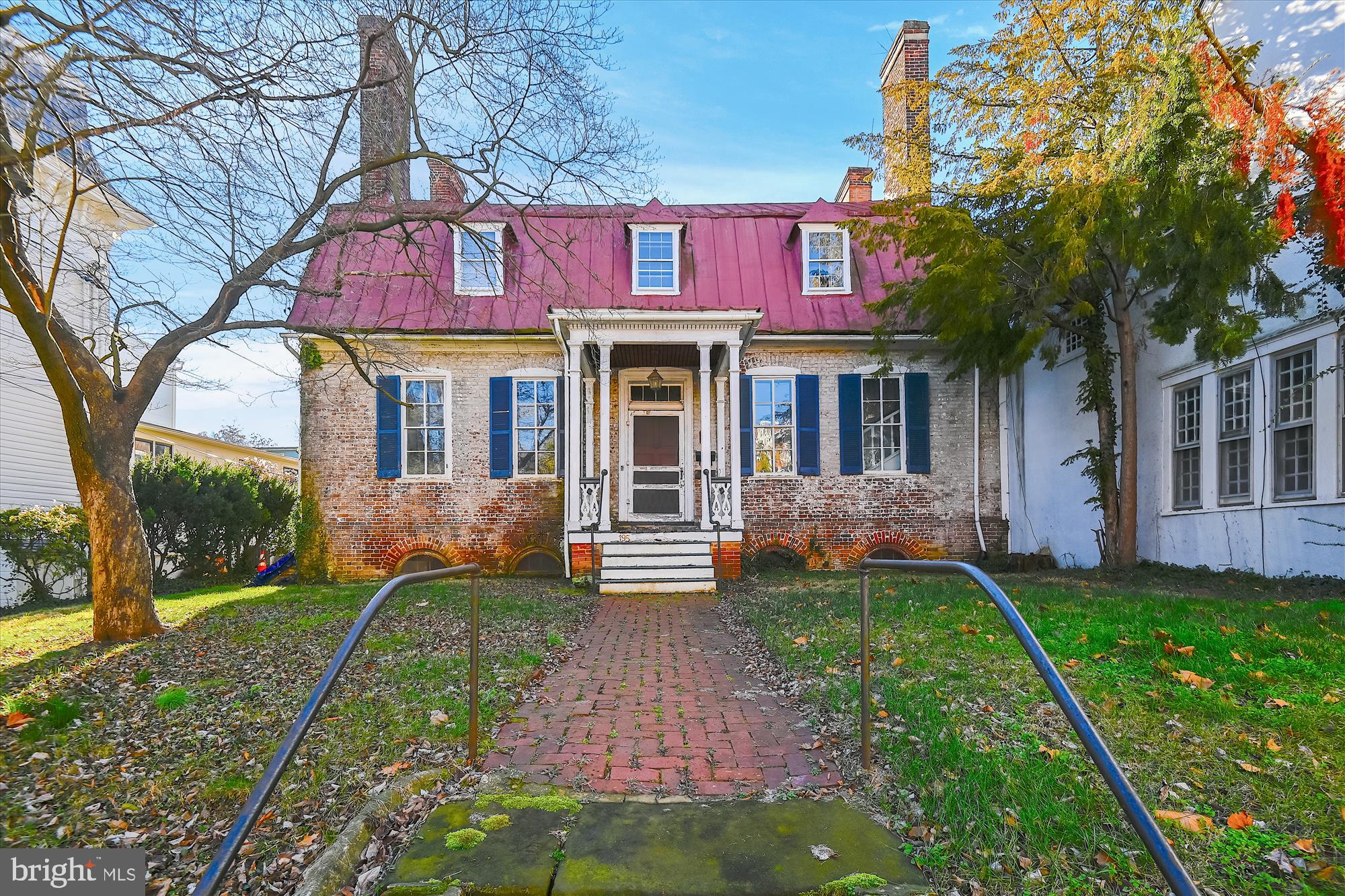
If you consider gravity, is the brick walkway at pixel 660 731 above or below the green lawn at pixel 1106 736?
below

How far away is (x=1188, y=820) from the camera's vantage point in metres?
2.57

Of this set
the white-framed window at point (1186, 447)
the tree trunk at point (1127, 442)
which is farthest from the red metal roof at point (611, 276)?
the white-framed window at point (1186, 447)

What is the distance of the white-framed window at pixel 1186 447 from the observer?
905 cm

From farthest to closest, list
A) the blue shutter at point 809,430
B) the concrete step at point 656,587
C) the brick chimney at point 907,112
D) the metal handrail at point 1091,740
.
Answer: the blue shutter at point 809,430 < the brick chimney at point 907,112 < the concrete step at point 656,587 < the metal handrail at point 1091,740

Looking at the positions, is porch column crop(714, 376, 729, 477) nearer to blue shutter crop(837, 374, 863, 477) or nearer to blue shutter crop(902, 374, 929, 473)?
blue shutter crop(837, 374, 863, 477)

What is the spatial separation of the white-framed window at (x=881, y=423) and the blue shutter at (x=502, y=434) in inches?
236

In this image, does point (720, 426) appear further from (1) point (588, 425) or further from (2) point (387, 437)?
(2) point (387, 437)

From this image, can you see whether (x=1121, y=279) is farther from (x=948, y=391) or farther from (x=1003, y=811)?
(x=1003, y=811)

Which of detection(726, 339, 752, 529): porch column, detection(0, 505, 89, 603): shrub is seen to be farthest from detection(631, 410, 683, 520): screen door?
detection(0, 505, 89, 603): shrub

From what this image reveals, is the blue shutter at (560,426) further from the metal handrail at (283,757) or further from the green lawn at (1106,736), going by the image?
the metal handrail at (283,757)

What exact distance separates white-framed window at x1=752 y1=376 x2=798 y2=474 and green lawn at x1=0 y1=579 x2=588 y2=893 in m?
5.80

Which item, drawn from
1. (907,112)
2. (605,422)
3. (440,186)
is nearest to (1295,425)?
(605,422)

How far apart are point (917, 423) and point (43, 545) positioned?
42.3 ft

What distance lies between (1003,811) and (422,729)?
2.86 m
